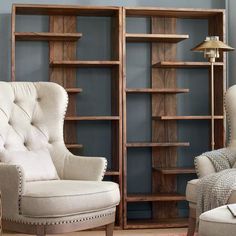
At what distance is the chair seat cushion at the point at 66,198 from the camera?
11.1 feet

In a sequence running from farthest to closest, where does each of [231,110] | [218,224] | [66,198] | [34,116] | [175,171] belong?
[175,171] < [231,110] < [34,116] < [66,198] < [218,224]

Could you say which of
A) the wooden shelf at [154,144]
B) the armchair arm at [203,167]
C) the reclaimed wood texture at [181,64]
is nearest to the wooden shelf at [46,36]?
the reclaimed wood texture at [181,64]

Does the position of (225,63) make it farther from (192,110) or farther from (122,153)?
(122,153)

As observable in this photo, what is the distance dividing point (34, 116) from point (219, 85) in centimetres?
168

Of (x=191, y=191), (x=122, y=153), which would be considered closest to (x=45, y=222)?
(x=191, y=191)

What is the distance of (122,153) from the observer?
4.79 m

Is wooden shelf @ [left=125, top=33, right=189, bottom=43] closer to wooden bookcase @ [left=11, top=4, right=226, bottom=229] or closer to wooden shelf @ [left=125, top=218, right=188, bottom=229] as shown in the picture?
wooden bookcase @ [left=11, top=4, right=226, bottom=229]

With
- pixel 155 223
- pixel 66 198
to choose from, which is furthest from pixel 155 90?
pixel 66 198

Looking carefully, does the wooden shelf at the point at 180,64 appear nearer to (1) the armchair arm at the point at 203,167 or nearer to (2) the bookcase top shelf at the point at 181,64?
(2) the bookcase top shelf at the point at 181,64

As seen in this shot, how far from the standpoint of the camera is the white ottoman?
2492 millimetres

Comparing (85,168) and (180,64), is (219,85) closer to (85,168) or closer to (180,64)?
(180,64)

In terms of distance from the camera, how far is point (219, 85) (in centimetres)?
504

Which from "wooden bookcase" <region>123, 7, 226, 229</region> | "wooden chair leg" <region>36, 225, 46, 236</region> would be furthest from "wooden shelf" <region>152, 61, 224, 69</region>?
"wooden chair leg" <region>36, 225, 46, 236</region>

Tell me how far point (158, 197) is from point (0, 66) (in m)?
1.74
